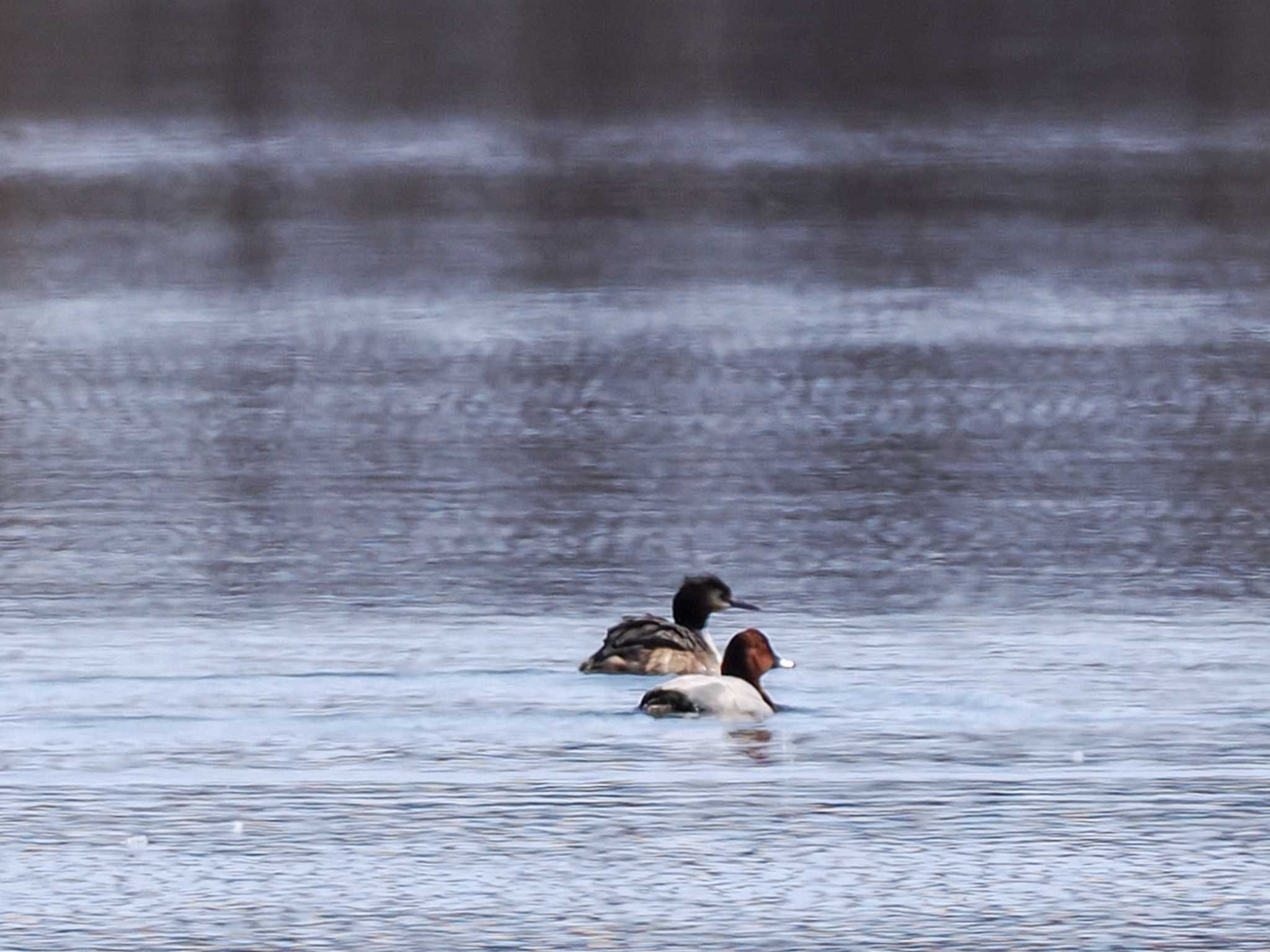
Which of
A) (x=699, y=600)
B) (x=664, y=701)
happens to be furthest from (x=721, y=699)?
(x=699, y=600)

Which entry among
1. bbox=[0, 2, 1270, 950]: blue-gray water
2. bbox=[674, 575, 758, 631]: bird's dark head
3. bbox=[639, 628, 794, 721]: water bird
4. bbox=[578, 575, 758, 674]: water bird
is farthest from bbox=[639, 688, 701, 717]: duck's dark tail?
bbox=[674, 575, 758, 631]: bird's dark head

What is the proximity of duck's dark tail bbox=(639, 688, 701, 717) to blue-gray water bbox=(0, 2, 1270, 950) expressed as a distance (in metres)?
0.13

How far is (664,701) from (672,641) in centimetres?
70

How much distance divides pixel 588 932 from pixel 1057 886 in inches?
49.9

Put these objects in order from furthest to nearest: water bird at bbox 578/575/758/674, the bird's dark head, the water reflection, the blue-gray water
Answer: the bird's dark head < water bird at bbox 578/575/758/674 < the water reflection < the blue-gray water

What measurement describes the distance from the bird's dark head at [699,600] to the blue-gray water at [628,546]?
41 cm

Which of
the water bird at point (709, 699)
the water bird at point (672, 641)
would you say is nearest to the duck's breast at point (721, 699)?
the water bird at point (709, 699)

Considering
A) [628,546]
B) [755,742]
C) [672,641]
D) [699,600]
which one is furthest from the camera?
[628,546]

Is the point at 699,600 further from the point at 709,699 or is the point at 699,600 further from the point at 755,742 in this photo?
the point at 755,742

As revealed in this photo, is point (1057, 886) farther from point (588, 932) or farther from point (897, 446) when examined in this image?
point (897, 446)

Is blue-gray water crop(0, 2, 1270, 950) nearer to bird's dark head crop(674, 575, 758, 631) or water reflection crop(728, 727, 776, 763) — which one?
water reflection crop(728, 727, 776, 763)

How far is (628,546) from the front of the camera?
Result: 13742mm

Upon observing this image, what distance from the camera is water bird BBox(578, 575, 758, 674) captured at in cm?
1127

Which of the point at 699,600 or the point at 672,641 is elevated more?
the point at 699,600
